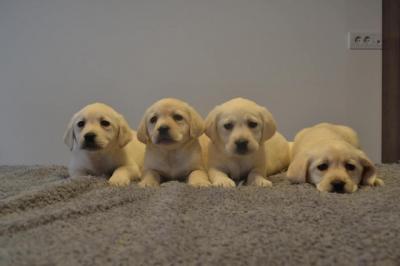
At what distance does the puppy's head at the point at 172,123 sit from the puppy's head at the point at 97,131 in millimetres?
122

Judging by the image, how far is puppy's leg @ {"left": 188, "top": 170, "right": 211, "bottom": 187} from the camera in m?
1.66

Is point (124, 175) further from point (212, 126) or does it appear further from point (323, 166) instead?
point (323, 166)

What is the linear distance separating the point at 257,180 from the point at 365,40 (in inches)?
68.5

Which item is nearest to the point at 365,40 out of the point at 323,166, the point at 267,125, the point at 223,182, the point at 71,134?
the point at 267,125

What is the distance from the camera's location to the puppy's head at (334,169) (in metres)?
1.52

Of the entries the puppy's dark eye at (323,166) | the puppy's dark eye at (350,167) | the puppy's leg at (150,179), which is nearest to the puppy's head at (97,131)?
the puppy's leg at (150,179)

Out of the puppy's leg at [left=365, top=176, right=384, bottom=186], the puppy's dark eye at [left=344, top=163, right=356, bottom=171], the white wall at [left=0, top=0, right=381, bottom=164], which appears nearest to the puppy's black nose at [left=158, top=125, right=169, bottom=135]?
the puppy's dark eye at [left=344, top=163, right=356, bottom=171]

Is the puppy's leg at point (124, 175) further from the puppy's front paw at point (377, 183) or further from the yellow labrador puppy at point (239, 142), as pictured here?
the puppy's front paw at point (377, 183)

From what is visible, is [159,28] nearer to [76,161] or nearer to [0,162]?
[76,161]

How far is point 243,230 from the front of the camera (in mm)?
1023

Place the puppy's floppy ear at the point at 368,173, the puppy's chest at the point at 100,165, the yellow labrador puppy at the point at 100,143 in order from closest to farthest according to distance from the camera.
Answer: the puppy's floppy ear at the point at 368,173, the yellow labrador puppy at the point at 100,143, the puppy's chest at the point at 100,165

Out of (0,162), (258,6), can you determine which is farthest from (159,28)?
(0,162)

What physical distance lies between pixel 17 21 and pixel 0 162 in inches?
43.4

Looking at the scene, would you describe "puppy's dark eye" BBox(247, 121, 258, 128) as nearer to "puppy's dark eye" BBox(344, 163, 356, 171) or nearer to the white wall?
"puppy's dark eye" BBox(344, 163, 356, 171)
